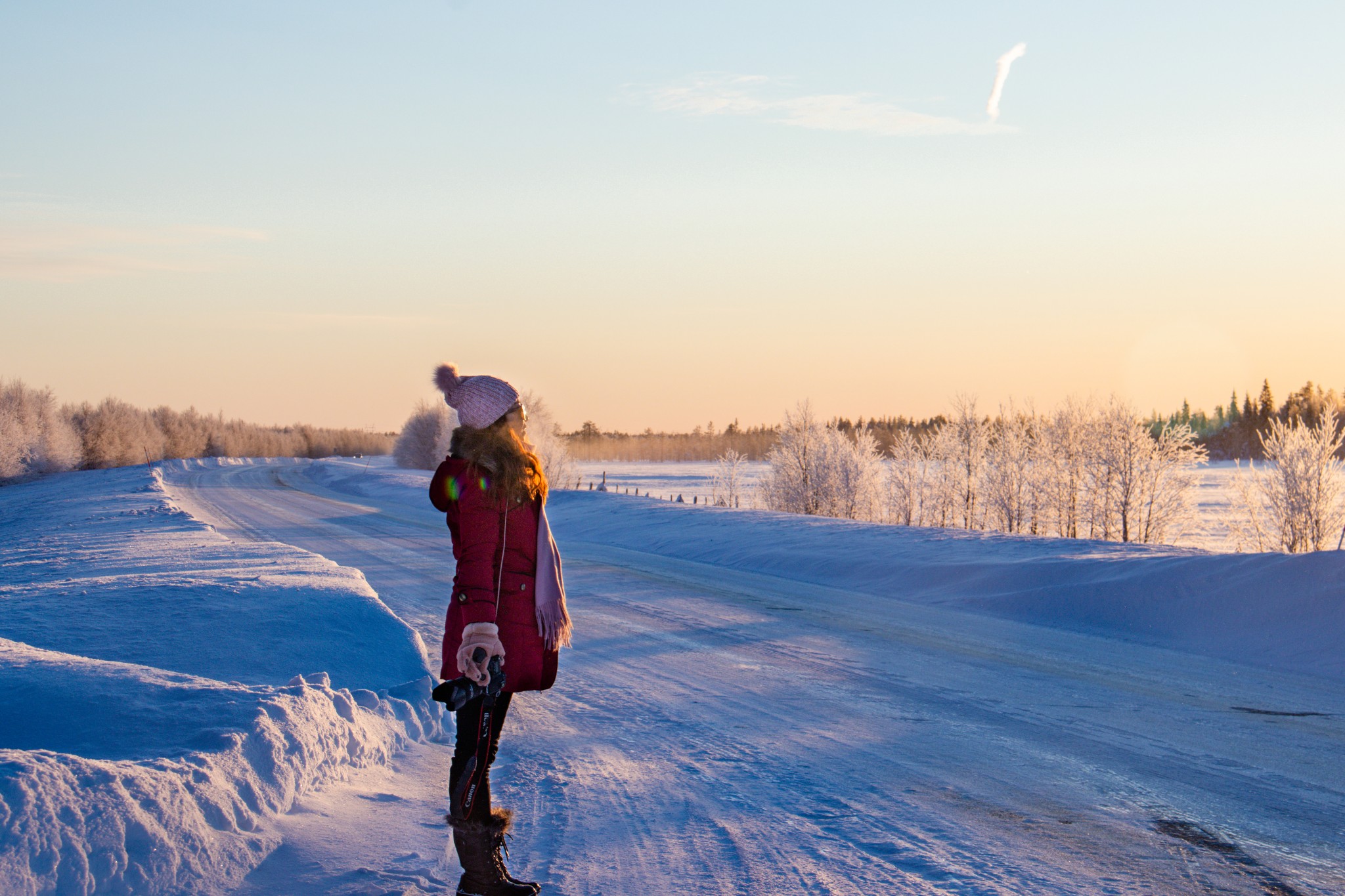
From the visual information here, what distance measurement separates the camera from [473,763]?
128 inches

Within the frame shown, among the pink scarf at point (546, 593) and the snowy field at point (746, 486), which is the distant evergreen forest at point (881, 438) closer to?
the snowy field at point (746, 486)

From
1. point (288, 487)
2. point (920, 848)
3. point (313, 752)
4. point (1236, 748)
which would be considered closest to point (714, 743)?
point (920, 848)

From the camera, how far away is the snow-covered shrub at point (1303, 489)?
28000 mm

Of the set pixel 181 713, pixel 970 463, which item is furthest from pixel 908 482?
pixel 181 713

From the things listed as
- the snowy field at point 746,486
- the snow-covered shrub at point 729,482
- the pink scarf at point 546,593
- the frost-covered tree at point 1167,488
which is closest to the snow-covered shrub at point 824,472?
the snow-covered shrub at point 729,482

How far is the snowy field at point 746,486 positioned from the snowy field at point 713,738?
12231 millimetres

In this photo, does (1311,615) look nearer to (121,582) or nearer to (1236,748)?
(1236,748)

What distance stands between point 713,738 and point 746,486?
6260 centimetres

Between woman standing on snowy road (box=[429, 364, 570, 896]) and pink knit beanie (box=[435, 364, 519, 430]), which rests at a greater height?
pink knit beanie (box=[435, 364, 519, 430])

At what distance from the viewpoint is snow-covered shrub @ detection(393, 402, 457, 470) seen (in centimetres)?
7225

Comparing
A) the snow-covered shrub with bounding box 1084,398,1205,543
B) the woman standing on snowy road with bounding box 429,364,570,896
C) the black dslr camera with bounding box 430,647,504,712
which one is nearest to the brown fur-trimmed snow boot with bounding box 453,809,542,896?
the woman standing on snowy road with bounding box 429,364,570,896

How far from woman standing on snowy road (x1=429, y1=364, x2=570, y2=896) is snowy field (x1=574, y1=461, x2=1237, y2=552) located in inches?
749

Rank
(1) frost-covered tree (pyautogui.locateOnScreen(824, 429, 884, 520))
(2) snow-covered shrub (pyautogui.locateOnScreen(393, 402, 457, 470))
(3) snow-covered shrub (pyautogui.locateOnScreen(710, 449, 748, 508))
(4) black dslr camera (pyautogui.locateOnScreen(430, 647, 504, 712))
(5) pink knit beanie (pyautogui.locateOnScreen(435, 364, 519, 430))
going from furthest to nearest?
1. (2) snow-covered shrub (pyautogui.locateOnScreen(393, 402, 457, 470))
2. (3) snow-covered shrub (pyautogui.locateOnScreen(710, 449, 748, 508))
3. (1) frost-covered tree (pyautogui.locateOnScreen(824, 429, 884, 520))
4. (5) pink knit beanie (pyautogui.locateOnScreen(435, 364, 519, 430))
5. (4) black dslr camera (pyautogui.locateOnScreen(430, 647, 504, 712))

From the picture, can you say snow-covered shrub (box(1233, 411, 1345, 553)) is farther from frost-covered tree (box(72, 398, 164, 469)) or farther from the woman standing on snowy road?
frost-covered tree (box(72, 398, 164, 469))
